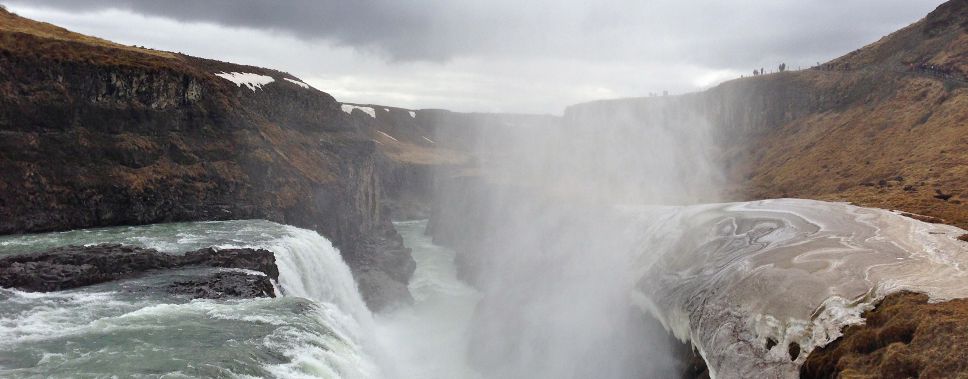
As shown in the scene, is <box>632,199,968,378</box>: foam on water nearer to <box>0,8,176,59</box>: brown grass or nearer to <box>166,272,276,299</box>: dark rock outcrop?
<box>166,272,276,299</box>: dark rock outcrop

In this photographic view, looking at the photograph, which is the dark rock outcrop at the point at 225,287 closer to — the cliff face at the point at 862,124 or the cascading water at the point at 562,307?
the cascading water at the point at 562,307

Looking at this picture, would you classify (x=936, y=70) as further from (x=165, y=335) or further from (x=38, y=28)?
(x=38, y=28)

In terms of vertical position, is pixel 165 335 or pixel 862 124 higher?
pixel 862 124

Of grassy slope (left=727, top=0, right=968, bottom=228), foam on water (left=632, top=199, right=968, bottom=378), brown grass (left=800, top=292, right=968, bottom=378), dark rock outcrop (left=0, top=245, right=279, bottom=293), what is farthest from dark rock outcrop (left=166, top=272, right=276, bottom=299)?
grassy slope (left=727, top=0, right=968, bottom=228)

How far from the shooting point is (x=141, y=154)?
126 ft

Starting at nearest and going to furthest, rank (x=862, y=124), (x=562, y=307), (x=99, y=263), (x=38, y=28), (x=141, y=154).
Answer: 1. (x=99, y=263)
2. (x=141, y=154)
3. (x=562, y=307)
4. (x=38, y=28)
5. (x=862, y=124)

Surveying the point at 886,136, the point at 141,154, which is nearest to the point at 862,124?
the point at 886,136

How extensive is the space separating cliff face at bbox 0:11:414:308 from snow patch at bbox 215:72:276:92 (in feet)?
15.9

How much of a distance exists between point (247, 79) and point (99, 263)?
140ft

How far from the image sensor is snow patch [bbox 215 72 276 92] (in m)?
60.7

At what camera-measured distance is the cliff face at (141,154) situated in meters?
33.5

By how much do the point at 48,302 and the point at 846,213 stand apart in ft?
115

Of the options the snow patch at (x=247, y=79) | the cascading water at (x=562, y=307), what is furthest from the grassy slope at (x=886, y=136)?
the snow patch at (x=247, y=79)

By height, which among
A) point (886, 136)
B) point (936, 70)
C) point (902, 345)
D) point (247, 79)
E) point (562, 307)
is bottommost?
point (562, 307)
